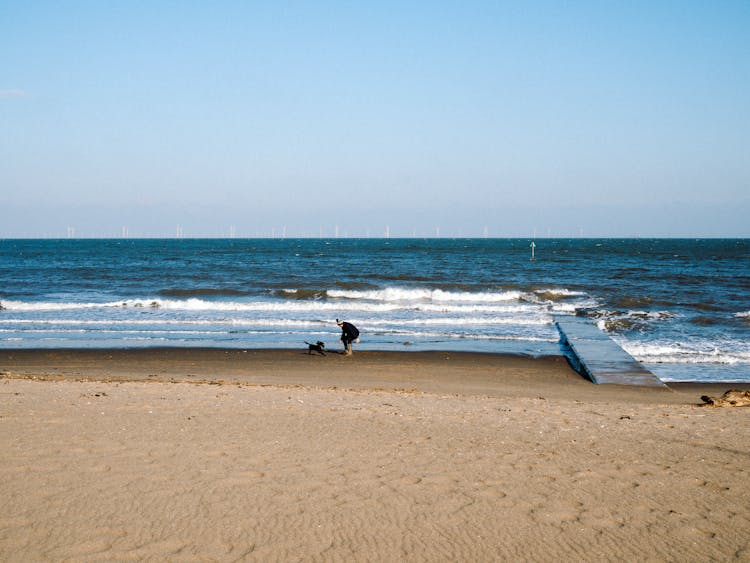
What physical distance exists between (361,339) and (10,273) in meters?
40.5

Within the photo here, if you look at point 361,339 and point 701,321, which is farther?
point 701,321

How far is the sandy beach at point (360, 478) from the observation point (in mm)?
4883

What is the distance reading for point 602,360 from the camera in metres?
16.8

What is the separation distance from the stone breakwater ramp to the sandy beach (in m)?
3.45

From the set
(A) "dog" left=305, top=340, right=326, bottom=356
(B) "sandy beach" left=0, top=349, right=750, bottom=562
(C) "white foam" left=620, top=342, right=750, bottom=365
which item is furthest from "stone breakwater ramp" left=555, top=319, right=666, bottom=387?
(A) "dog" left=305, top=340, right=326, bottom=356

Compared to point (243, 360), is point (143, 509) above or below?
above

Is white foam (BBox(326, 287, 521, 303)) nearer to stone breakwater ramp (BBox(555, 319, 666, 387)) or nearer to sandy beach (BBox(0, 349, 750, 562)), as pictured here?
stone breakwater ramp (BBox(555, 319, 666, 387))

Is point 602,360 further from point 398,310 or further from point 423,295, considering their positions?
point 423,295

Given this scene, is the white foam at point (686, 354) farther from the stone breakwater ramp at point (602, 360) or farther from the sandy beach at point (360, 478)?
the sandy beach at point (360, 478)

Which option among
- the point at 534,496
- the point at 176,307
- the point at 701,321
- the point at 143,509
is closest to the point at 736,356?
the point at 701,321

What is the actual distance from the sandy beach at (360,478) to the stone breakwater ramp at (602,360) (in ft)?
11.3

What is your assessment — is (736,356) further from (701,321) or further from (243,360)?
(243,360)

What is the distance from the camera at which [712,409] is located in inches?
415

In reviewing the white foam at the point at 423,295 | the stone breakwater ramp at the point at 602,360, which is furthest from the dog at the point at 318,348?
the white foam at the point at 423,295
